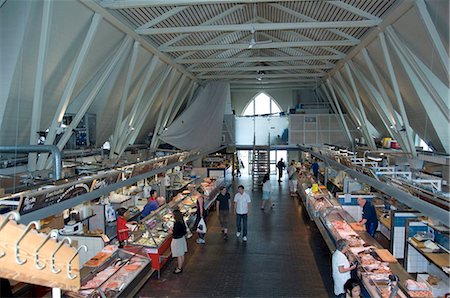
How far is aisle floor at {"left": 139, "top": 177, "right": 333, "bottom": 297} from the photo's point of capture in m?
7.08

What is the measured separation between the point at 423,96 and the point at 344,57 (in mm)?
5676

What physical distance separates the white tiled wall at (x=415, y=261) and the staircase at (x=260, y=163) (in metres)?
12.1

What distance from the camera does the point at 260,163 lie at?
20953 millimetres

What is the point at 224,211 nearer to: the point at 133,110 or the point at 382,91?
the point at 133,110

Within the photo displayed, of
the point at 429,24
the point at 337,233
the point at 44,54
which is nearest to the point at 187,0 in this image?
the point at 44,54

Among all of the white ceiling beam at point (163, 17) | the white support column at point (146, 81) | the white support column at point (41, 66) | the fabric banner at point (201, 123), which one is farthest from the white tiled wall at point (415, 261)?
the fabric banner at point (201, 123)

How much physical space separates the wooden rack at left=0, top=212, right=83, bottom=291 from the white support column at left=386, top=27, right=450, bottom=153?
10.2 m

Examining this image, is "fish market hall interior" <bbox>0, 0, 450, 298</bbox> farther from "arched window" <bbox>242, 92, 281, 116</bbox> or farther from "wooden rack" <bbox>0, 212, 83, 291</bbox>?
"arched window" <bbox>242, 92, 281, 116</bbox>

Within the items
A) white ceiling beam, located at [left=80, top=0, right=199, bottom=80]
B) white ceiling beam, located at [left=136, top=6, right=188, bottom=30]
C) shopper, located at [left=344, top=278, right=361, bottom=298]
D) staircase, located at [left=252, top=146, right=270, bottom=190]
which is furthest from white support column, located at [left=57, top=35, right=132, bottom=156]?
staircase, located at [left=252, top=146, right=270, bottom=190]

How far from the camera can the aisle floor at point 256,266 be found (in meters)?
7.08

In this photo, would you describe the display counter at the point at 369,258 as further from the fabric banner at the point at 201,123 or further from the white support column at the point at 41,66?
the fabric banner at the point at 201,123

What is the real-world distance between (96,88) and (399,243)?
8.97 metres

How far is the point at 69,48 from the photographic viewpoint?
901 centimetres

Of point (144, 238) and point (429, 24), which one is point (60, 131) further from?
point (429, 24)
